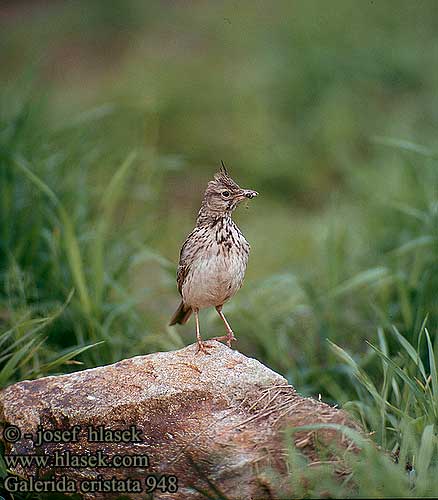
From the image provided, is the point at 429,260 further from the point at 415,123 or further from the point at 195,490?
the point at 415,123

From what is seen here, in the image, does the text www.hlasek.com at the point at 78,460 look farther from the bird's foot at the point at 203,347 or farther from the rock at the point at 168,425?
the bird's foot at the point at 203,347

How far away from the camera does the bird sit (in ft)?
13.6

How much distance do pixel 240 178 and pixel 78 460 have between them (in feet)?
17.8

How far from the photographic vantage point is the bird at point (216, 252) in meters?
4.15

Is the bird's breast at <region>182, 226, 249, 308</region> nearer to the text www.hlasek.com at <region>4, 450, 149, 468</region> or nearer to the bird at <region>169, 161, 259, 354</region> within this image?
the bird at <region>169, 161, 259, 354</region>

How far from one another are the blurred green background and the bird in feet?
2.28

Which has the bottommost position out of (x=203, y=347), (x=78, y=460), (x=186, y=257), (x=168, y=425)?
(x=78, y=460)

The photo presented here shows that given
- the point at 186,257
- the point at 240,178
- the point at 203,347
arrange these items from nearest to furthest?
the point at 203,347
the point at 186,257
the point at 240,178

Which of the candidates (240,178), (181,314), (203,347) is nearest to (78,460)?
(203,347)

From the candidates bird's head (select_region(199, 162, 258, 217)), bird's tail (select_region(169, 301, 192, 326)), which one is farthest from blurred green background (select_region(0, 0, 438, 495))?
bird's head (select_region(199, 162, 258, 217))

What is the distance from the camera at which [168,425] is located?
363cm

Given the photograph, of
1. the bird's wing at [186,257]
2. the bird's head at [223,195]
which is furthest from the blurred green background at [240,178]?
the bird's head at [223,195]

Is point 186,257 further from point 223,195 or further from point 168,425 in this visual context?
point 168,425

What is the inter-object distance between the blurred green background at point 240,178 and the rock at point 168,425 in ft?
1.78
